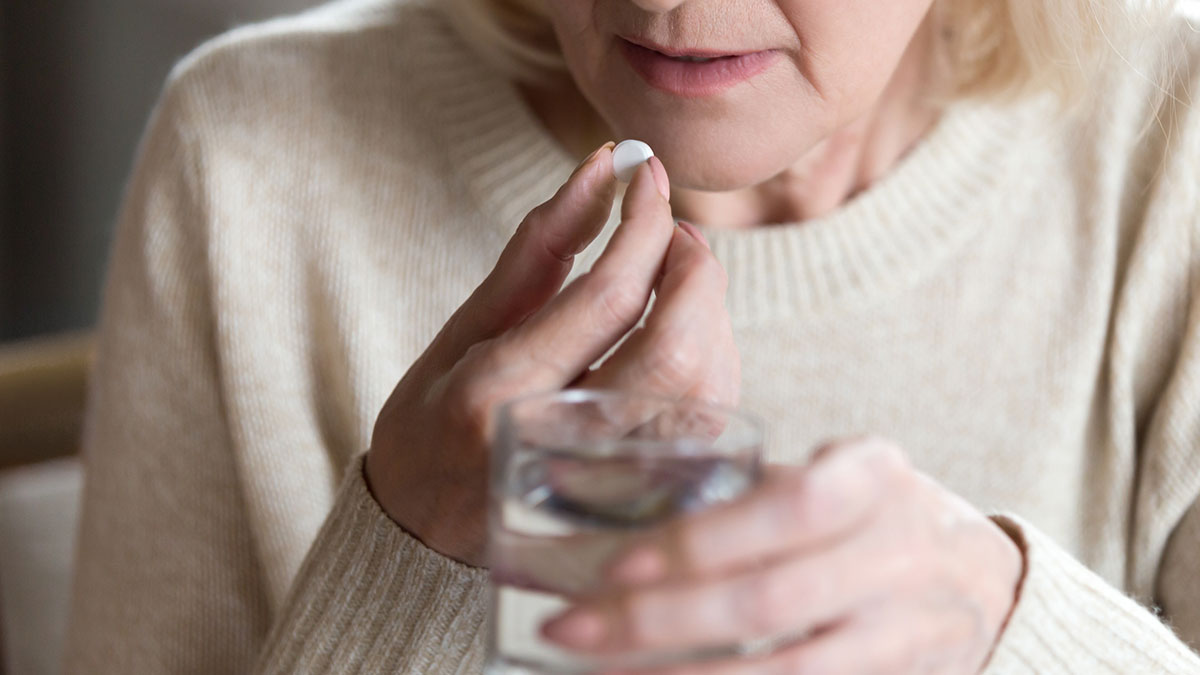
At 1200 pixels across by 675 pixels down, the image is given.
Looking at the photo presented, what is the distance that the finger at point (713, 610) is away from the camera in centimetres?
46

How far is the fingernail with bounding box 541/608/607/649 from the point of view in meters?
0.46

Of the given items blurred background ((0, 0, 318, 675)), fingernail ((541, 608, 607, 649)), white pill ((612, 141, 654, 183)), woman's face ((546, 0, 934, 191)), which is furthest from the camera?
blurred background ((0, 0, 318, 675))

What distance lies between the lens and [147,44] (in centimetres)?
285

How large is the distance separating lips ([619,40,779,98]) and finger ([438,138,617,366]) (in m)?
0.19

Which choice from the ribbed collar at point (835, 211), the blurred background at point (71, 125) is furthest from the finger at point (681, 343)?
the blurred background at point (71, 125)

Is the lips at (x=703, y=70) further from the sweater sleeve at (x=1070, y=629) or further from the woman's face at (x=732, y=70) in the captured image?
the sweater sleeve at (x=1070, y=629)

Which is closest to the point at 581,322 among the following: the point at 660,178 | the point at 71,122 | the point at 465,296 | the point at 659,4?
the point at 660,178

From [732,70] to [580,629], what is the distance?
20.3 inches

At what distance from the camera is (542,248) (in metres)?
0.69

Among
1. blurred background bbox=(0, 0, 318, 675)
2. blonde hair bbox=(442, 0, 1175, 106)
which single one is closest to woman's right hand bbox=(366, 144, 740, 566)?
blonde hair bbox=(442, 0, 1175, 106)

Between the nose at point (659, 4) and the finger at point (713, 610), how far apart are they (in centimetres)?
43

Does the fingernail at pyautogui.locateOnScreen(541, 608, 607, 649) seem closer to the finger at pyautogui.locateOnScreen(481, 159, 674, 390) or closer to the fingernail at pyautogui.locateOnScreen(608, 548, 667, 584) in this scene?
the fingernail at pyautogui.locateOnScreen(608, 548, 667, 584)

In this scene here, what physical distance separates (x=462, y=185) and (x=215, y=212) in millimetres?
230

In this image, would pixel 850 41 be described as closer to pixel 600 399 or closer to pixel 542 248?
pixel 542 248
